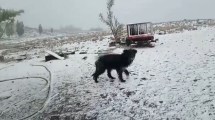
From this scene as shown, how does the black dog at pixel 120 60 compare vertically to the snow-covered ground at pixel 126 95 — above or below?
above

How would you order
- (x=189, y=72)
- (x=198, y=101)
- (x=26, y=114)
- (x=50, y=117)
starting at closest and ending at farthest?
(x=198, y=101), (x=50, y=117), (x=26, y=114), (x=189, y=72)

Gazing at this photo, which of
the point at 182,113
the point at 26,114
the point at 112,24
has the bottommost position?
the point at 26,114

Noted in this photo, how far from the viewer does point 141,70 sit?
12469mm

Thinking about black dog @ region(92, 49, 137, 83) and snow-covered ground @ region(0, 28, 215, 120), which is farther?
black dog @ region(92, 49, 137, 83)

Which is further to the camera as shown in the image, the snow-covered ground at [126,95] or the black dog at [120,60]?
the black dog at [120,60]

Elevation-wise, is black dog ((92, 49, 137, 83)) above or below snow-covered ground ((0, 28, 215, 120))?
above

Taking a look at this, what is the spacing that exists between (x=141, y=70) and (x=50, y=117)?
16.8 feet

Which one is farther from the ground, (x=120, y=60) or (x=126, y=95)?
(x=120, y=60)

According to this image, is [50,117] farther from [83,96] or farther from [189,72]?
[189,72]

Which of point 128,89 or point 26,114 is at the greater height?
point 128,89

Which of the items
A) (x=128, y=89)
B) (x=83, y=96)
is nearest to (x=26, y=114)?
(x=83, y=96)

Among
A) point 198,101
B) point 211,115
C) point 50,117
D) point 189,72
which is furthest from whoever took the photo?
point 189,72

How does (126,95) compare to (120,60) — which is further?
(120,60)

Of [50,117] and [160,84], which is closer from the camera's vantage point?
[50,117]
